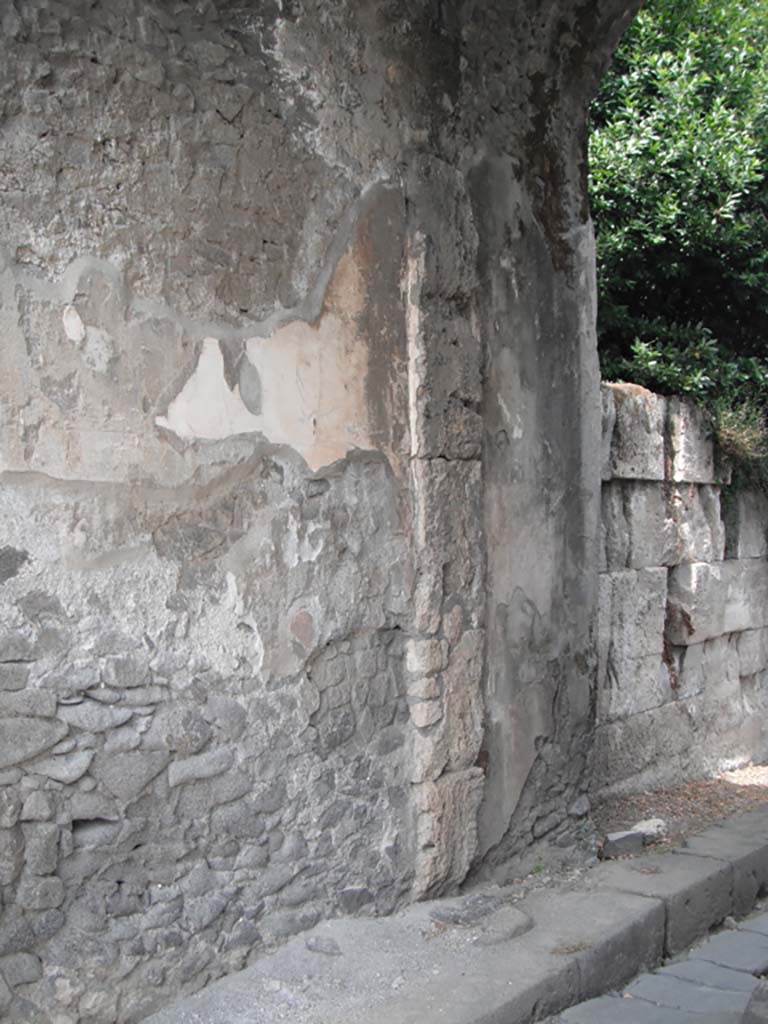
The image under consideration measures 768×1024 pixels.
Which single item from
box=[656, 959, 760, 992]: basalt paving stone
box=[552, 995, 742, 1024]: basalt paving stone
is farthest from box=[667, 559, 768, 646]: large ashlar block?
box=[552, 995, 742, 1024]: basalt paving stone

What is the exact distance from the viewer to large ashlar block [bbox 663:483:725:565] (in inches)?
237

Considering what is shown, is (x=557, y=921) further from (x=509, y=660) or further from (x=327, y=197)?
(x=327, y=197)

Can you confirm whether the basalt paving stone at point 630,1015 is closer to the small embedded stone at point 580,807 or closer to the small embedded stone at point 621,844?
the small embedded stone at point 580,807

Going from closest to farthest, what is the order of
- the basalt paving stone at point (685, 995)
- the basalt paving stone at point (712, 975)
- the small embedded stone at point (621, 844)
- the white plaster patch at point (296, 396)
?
the white plaster patch at point (296, 396), the basalt paving stone at point (685, 995), the basalt paving stone at point (712, 975), the small embedded stone at point (621, 844)

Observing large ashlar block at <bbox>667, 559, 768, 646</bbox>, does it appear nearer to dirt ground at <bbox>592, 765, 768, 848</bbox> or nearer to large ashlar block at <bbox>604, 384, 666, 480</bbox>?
large ashlar block at <bbox>604, 384, 666, 480</bbox>

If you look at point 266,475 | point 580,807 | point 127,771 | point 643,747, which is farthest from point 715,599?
point 127,771

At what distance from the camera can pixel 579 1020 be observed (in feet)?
11.3

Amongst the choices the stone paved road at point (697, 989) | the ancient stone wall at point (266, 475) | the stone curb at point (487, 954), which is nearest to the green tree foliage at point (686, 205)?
the ancient stone wall at point (266, 475)

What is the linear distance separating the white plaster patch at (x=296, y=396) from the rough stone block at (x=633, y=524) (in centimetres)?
223

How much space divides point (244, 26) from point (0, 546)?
5.77ft

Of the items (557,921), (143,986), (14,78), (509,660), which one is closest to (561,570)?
(509,660)

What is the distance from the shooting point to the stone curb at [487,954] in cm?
317

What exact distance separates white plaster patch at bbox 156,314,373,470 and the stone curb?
59.3 inches

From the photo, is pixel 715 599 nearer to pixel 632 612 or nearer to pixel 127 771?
pixel 632 612
